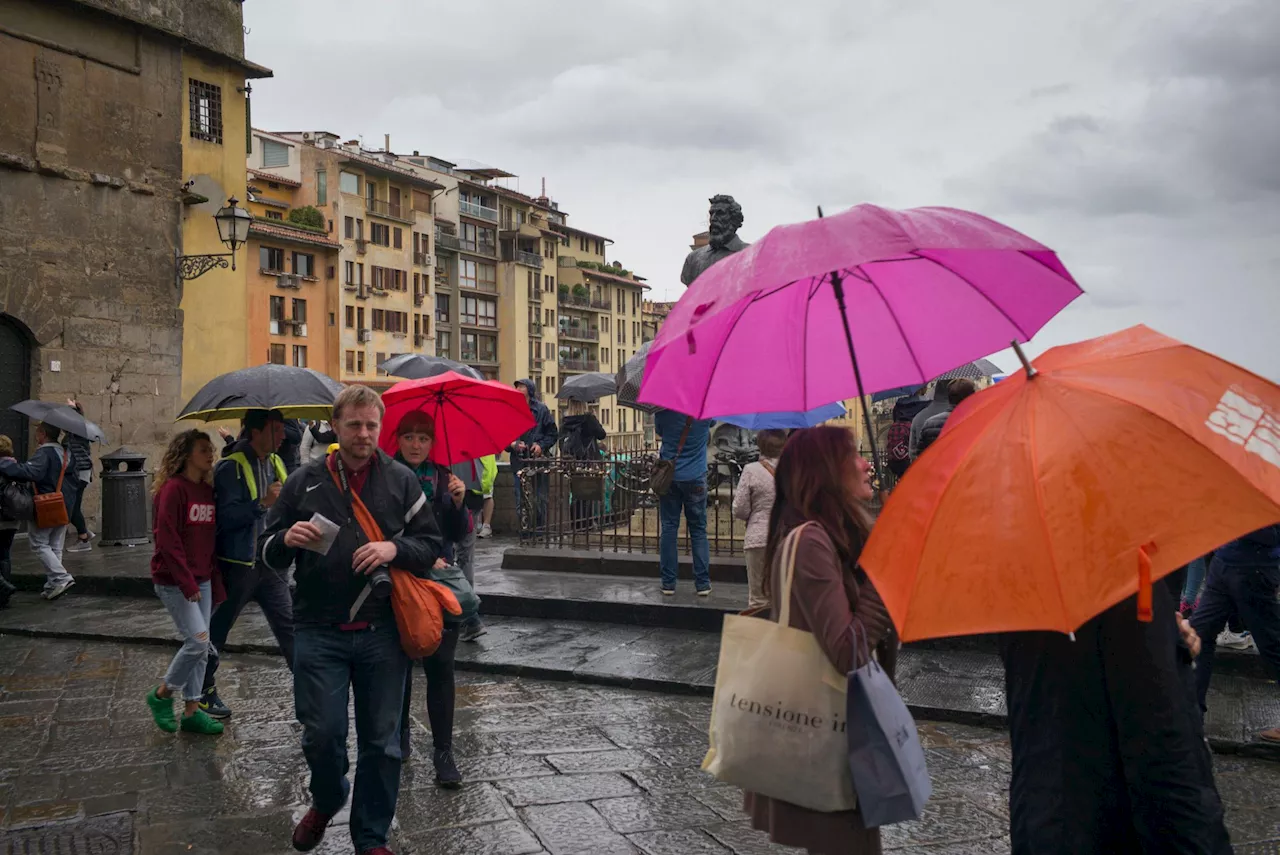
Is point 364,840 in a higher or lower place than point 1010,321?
lower

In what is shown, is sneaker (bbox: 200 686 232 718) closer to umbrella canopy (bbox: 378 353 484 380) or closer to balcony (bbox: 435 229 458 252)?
umbrella canopy (bbox: 378 353 484 380)

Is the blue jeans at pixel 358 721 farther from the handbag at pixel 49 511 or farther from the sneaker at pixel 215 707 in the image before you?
the handbag at pixel 49 511

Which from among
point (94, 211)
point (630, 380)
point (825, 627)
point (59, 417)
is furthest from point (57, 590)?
point (825, 627)

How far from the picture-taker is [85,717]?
6.39 metres

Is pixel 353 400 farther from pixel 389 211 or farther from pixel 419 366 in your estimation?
pixel 389 211

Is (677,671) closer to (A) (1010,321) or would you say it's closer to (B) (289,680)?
(B) (289,680)

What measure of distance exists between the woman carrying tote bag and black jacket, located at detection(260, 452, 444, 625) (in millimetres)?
1637

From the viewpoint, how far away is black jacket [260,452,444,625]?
13.2 ft

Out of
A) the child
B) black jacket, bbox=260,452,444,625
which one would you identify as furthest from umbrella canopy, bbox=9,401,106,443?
black jacket, bbox=260,452,444,625

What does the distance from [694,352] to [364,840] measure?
7.46 ft

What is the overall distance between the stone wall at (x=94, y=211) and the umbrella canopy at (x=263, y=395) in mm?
12170

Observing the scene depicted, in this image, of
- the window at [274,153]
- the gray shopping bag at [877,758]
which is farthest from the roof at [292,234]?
the gray shopping bag at [877,758]

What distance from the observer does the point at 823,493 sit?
2.97 meters

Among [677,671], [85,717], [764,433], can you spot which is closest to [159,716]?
[85,717]
